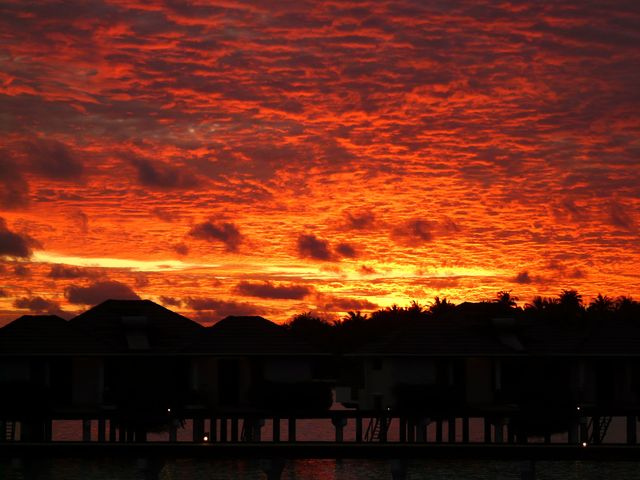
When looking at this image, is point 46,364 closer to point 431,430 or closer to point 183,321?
point 183,321

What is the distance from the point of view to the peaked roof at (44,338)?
179 ft

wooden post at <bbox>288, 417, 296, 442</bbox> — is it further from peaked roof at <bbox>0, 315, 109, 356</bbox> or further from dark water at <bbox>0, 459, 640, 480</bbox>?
peaked roof at <bbox>0, 315, 109, 356</bbox>

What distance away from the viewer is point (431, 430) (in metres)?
138

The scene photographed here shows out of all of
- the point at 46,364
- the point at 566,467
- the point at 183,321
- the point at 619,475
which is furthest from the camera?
the point at 566,467

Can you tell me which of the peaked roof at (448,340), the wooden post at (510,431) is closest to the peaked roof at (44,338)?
the peaked roof at (448,340)

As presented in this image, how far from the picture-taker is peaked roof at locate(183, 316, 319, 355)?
55.6 m

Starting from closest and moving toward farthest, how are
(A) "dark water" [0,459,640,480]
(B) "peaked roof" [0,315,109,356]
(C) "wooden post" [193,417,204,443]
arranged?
1. (B) "peaked roof" [0,315,109,356]
2. (C) "wooden post" [193,417,204,443]
3. (A) "dark water" [0,459,640,480]

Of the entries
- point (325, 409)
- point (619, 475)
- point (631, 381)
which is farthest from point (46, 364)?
point (619, 475)

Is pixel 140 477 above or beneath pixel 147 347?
beneath

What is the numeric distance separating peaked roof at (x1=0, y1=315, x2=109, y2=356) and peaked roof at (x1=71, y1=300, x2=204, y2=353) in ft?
5.54

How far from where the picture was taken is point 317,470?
73.6 metres

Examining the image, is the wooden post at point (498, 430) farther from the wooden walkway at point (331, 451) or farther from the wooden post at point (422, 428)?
the wooden walkway at point (331, 451)

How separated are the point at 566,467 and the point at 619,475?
7.17m

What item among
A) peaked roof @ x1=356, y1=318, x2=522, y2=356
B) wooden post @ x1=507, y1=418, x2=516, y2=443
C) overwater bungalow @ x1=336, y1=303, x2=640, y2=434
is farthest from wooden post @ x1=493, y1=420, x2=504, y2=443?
peaked roof @ x1=356, y1=318, x2=522, y2=356
